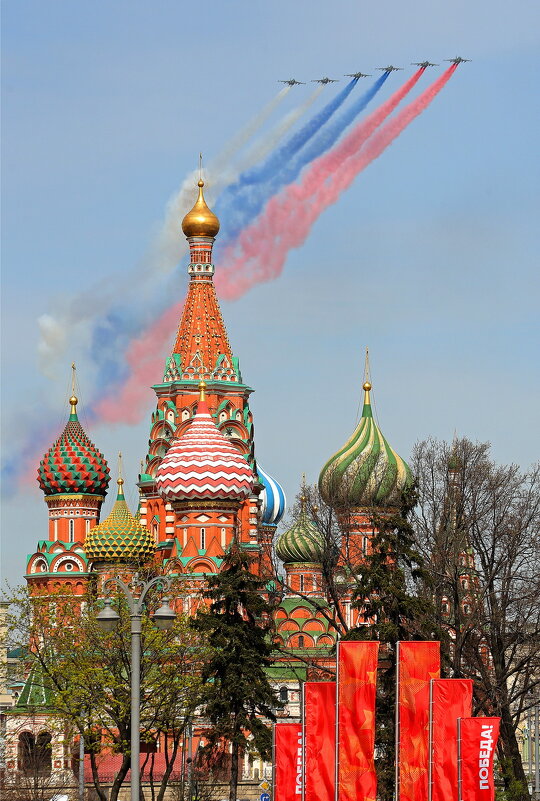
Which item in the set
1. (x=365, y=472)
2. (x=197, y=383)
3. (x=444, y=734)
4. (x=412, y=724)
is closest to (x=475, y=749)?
(x=444, y=734)

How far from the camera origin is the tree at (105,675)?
4456 centimetres

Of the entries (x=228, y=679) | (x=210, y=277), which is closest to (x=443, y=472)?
(x=228, y=679)

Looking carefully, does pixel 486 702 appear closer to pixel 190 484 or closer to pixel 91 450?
pixel 190 484

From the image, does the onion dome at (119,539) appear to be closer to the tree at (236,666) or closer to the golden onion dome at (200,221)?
the golden onion dome at (200,221)

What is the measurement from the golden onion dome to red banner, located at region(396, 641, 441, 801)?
43767 mm

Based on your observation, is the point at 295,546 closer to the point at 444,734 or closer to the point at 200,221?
the point at 200,221

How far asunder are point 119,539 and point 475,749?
41.7 metres

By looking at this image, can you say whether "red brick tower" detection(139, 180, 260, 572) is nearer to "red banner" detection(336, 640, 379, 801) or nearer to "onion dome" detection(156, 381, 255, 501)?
"onion dome" detection(156, 381, 255, 501)

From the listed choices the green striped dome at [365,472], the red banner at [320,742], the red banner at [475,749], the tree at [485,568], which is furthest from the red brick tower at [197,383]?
the red banner at [475,749]

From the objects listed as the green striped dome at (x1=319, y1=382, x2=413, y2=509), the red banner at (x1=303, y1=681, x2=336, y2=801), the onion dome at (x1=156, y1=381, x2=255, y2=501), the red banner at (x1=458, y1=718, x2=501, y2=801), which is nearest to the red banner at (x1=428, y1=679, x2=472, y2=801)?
the red banner at (x1=458, y1=718, x2=501, y2=801)

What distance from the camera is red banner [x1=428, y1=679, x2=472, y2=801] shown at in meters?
36.8

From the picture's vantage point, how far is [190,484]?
7519 cm

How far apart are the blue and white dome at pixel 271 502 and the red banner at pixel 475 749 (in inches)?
2016

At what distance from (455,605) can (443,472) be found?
17.6 ft
